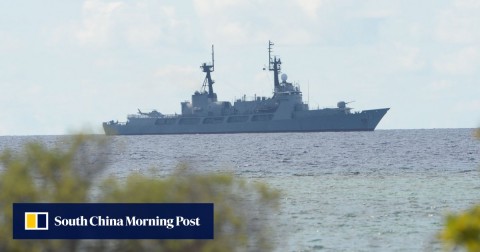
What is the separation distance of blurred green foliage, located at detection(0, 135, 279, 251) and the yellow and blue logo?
18cm

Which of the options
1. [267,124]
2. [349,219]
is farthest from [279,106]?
[349,219]

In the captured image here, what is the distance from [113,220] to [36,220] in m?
0.91

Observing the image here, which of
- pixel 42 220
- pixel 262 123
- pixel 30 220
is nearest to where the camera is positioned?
pixel 30 220

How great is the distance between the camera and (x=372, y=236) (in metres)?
21.5

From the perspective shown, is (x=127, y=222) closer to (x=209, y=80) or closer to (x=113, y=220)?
(x=113, y=220)

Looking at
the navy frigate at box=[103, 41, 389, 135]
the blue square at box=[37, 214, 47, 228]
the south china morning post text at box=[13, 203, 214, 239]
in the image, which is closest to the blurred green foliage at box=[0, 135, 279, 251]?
the south china morning post text at box=[13, 203, 214, 239]

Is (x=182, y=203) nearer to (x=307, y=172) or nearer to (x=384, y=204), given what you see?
(x=384, y=204)

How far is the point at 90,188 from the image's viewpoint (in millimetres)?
11344

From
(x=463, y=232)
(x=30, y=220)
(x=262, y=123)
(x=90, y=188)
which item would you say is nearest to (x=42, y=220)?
(x=30, y=220)

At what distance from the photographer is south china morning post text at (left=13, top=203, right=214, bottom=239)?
10742mm

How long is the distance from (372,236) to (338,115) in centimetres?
10585

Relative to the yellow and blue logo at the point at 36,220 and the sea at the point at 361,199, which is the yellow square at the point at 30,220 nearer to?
the yellow and blue logo at the point at 36,220

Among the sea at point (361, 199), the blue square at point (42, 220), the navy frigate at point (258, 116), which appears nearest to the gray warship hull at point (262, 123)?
the navy frigate at point (258, 116)

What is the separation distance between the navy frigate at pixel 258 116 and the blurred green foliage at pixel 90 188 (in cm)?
11416
